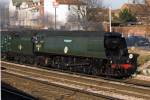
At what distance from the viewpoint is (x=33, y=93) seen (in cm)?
1780

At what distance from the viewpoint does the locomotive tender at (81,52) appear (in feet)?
83.0

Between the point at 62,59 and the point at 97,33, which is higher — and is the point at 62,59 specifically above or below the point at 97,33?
below

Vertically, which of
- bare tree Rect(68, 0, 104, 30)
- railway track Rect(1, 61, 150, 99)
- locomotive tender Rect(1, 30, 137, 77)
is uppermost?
bare tree Rect(68, 0, 104, 30)

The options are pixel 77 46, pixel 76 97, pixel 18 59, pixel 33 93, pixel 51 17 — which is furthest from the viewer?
pixel 51 17

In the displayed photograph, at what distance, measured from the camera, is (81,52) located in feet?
89.9

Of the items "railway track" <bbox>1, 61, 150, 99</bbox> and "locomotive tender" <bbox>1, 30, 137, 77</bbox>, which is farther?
"locomotive tender" <bbox>1, 30, 137, 77</bbox>

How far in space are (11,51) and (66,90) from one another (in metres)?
20.8

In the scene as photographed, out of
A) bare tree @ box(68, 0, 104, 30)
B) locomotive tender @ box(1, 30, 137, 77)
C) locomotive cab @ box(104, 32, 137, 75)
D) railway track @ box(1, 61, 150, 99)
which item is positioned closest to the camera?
railway track @ box(1, 61, 150, 99)

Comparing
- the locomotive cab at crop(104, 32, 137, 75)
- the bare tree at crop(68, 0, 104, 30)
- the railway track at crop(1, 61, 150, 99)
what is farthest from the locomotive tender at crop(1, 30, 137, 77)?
the bare tree at crop(68, 0, 104, 30)

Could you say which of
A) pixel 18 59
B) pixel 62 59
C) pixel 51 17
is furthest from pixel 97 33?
pixel 51 17

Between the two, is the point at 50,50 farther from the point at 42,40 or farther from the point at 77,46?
the point at 77,46

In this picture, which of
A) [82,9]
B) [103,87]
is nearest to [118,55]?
[103,87]

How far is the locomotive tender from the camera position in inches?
996

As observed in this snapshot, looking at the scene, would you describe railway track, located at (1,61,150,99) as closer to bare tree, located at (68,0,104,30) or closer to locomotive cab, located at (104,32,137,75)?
locomotive cab, located at (104,32,137,75)
